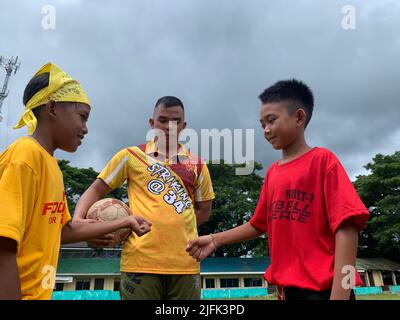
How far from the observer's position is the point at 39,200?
6.42 ft

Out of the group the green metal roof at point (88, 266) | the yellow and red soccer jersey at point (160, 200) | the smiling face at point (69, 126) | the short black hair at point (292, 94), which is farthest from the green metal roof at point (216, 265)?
the short black hair at point (292, 94)

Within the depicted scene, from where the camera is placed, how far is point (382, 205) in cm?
3008

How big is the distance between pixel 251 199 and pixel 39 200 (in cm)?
3077

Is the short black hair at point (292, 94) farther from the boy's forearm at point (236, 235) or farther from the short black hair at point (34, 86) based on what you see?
the short black hair at point (34, 86)

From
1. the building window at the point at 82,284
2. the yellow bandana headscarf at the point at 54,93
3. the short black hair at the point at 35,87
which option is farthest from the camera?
the building window at the point at 82,284

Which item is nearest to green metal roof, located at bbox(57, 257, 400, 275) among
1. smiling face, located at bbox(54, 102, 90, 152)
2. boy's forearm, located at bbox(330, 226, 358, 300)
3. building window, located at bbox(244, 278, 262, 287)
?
building window, located at bbox(244, 278, 262, 287)

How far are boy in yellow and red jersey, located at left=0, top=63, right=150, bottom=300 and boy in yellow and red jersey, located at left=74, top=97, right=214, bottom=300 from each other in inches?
15.5

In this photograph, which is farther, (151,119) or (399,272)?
(399,272)

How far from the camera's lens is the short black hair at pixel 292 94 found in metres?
2.58

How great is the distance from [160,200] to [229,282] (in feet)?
81.7

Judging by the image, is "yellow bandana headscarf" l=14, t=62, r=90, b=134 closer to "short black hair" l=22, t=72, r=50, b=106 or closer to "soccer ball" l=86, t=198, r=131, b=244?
"short black hair" l=22, t=72, r=50, b=106
